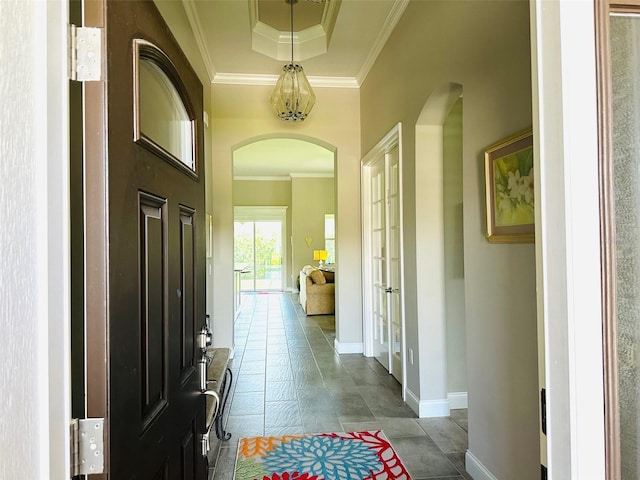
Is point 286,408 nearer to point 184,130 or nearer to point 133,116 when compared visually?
point 184,130

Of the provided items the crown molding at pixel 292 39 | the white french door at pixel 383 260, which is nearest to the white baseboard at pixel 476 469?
the white french door at pixel 383 260

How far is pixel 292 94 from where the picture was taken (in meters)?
3.74

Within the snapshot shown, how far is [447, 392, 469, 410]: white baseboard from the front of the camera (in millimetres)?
3146

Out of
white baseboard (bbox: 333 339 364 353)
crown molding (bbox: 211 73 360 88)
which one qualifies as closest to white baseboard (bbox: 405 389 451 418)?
white baseboard (bbox: 333 339 364 353)

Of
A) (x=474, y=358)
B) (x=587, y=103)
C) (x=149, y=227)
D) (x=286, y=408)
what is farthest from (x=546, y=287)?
(x=286, y=408)

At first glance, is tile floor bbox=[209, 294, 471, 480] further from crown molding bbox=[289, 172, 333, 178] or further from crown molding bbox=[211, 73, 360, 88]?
crown molding bbox=[289, 172, 333, 178]

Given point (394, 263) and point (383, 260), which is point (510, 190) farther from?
point (383, 260)

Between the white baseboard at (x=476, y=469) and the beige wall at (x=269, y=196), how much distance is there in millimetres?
9500

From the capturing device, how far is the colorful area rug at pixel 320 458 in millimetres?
2273

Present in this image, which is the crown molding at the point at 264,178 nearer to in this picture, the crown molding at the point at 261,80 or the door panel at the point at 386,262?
the crown molding at the point at 261,80

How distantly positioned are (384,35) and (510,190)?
2623 millimetres

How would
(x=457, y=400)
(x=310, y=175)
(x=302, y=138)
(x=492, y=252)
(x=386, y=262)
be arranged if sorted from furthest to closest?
(x=310, y=175)
(x=302, y=138)
(x=386, y=262)
(x=457, y=400)
(x=492, y=252)

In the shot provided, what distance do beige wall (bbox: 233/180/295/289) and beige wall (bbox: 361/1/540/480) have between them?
29.9 ft

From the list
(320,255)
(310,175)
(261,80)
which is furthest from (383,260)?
(310,175)
